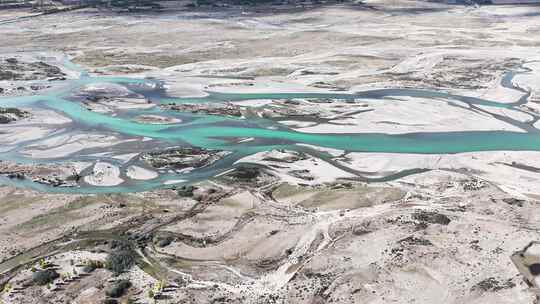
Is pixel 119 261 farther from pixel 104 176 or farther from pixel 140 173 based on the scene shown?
pixel 104 176

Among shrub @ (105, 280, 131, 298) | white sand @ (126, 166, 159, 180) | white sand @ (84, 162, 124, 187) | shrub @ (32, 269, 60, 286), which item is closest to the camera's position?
shrub @ (105, 280, 131, 298)

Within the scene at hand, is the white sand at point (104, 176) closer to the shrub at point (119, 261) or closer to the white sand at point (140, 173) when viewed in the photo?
the white sand at point (140, 173)

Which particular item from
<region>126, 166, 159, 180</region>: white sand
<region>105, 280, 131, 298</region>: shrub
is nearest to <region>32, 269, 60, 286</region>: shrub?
<region>105, 280, 131, 298</region>: shrub

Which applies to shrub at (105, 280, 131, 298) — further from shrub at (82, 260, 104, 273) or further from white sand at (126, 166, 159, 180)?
white sand at (126, 166, 159, 180)

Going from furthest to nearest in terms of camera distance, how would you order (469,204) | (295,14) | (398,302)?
1. (295,14)
2. (469,204)
3. (398,302)

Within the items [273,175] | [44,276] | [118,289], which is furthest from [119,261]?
[273,175]

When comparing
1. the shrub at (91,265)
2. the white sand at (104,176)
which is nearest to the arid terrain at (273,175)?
the shrub at (91,265)

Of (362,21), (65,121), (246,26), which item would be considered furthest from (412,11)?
(65,121)

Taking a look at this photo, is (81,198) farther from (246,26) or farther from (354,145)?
(246,26)
